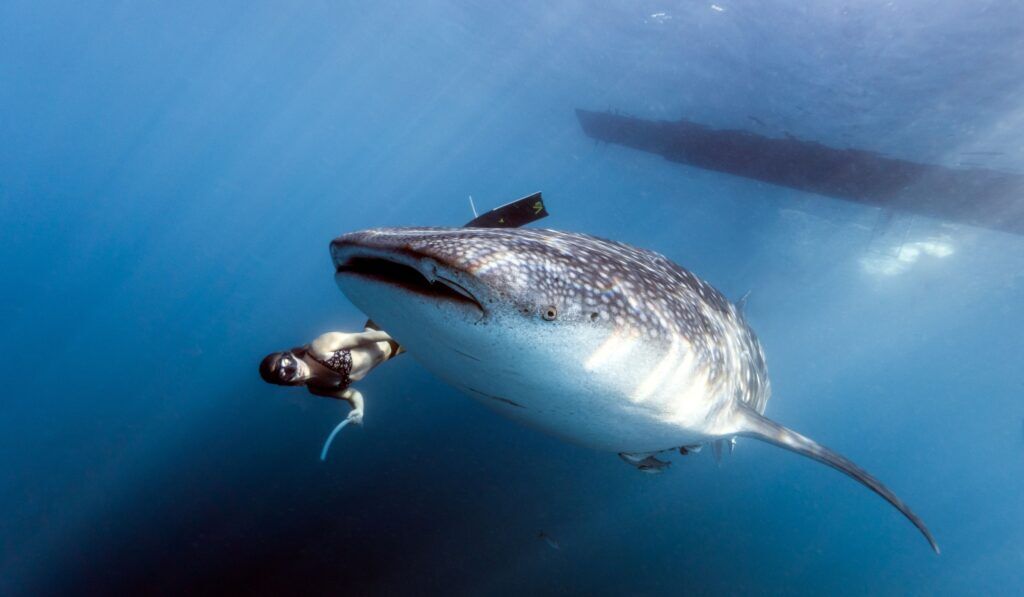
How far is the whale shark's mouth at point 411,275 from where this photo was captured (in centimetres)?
152

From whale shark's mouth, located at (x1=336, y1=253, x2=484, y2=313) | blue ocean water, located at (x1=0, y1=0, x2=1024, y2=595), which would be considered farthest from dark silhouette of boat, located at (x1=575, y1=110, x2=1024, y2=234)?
whale shark's mouth, located at (x1=336, y1=253, x2=484, y2=313)

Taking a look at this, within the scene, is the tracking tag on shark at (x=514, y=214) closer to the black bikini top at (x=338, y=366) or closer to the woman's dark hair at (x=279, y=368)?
the black bikini top at (x=338, y=366)

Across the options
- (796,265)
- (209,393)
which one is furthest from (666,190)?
(209,393)

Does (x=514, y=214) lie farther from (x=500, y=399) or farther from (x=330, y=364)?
(x=500, y=399)

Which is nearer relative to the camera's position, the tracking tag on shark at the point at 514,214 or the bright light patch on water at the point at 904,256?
the tracking tag on shark at the point at 514,214

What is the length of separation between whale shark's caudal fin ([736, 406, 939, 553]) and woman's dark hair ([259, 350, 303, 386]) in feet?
11.5

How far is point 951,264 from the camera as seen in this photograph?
26.2 m

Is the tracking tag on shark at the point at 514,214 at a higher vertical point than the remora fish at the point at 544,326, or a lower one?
higher

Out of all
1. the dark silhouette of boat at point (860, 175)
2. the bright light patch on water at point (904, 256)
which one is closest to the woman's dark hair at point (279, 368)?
the dark silhouette of boat at point (860, 175)

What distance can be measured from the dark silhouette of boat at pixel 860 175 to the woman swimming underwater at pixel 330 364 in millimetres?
15483

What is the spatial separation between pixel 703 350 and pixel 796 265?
41292 millimetres

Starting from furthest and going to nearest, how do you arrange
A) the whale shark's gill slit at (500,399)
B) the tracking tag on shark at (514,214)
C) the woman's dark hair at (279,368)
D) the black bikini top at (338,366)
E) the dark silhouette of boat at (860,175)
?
the dark silhouette of boat at (860,175), the tracking tag on shark at (514,214), the black bikini top at (338,366), the woman's dark hair at (279,368), the whale shark's gill slit at (500,399)

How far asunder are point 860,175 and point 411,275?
18.4 metres

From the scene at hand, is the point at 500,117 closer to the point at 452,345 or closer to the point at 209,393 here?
the point at 209,393
